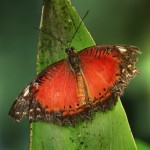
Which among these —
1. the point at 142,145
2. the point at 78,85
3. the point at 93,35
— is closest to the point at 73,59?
the point at 78,85

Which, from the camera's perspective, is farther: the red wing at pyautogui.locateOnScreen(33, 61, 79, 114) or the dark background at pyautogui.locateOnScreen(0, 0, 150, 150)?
the dark background at pyautogui.locateOnScreen(0, 0, 150, 150)

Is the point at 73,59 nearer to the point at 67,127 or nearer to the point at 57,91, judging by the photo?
the point at 57,91

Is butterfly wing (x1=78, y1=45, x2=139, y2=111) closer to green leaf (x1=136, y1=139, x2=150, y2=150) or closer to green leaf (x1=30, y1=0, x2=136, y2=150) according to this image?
green leaf (x1=30, y1=0, x2=136, y2=150)

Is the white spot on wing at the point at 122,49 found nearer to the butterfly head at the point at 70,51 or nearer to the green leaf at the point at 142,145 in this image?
the butterfly head at the point at 70,51

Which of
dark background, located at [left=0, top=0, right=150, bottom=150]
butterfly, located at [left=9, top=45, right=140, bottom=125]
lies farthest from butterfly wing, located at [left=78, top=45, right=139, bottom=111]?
dark background, located at [left=0, top=0, right=150, bottom=150]

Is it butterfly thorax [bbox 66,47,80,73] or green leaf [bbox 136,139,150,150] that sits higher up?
butterfly thorax [bbox 66,47,80,73]

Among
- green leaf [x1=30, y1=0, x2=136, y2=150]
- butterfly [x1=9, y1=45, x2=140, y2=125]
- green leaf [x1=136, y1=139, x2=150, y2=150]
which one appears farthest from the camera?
green leaf [x1=136, y1=139, x2=150, y2=150]

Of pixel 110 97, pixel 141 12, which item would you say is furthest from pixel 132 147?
pixel 141 12

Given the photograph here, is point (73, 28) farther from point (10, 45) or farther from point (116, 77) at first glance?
point (10, 45)
